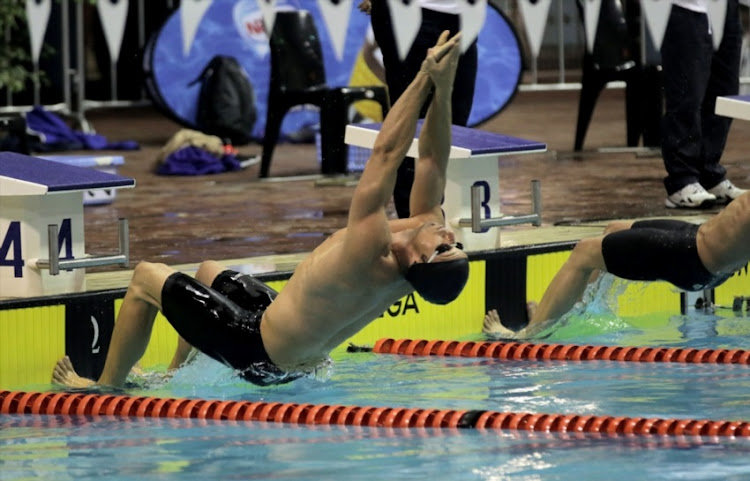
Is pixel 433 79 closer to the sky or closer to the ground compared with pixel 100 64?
closer to the sky

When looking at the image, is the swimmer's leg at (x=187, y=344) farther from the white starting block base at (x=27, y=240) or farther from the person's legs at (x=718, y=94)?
the person's legs at (x=718, y=94)

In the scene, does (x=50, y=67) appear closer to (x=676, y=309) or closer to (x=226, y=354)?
(x=676, y=309)

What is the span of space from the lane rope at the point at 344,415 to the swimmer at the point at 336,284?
20 centimetres

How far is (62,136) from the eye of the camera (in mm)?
10859

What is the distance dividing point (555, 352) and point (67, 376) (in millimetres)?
1669

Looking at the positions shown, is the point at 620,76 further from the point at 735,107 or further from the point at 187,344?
the point at 187,344

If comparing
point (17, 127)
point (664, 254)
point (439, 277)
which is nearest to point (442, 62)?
point (439, 277)

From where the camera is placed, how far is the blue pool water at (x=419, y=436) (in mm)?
3857

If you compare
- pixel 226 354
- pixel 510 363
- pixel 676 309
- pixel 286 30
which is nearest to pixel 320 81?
pixel 286 30

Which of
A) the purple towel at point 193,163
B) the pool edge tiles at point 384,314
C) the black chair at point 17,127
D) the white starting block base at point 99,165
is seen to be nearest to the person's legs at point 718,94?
the pool edge tiles at point 384,314

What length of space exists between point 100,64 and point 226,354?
9.33 meters

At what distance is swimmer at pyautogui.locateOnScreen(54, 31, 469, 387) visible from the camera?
4.25m

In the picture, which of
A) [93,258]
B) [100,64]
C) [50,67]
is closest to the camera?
[93,258]

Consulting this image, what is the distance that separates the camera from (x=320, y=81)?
9.22m
